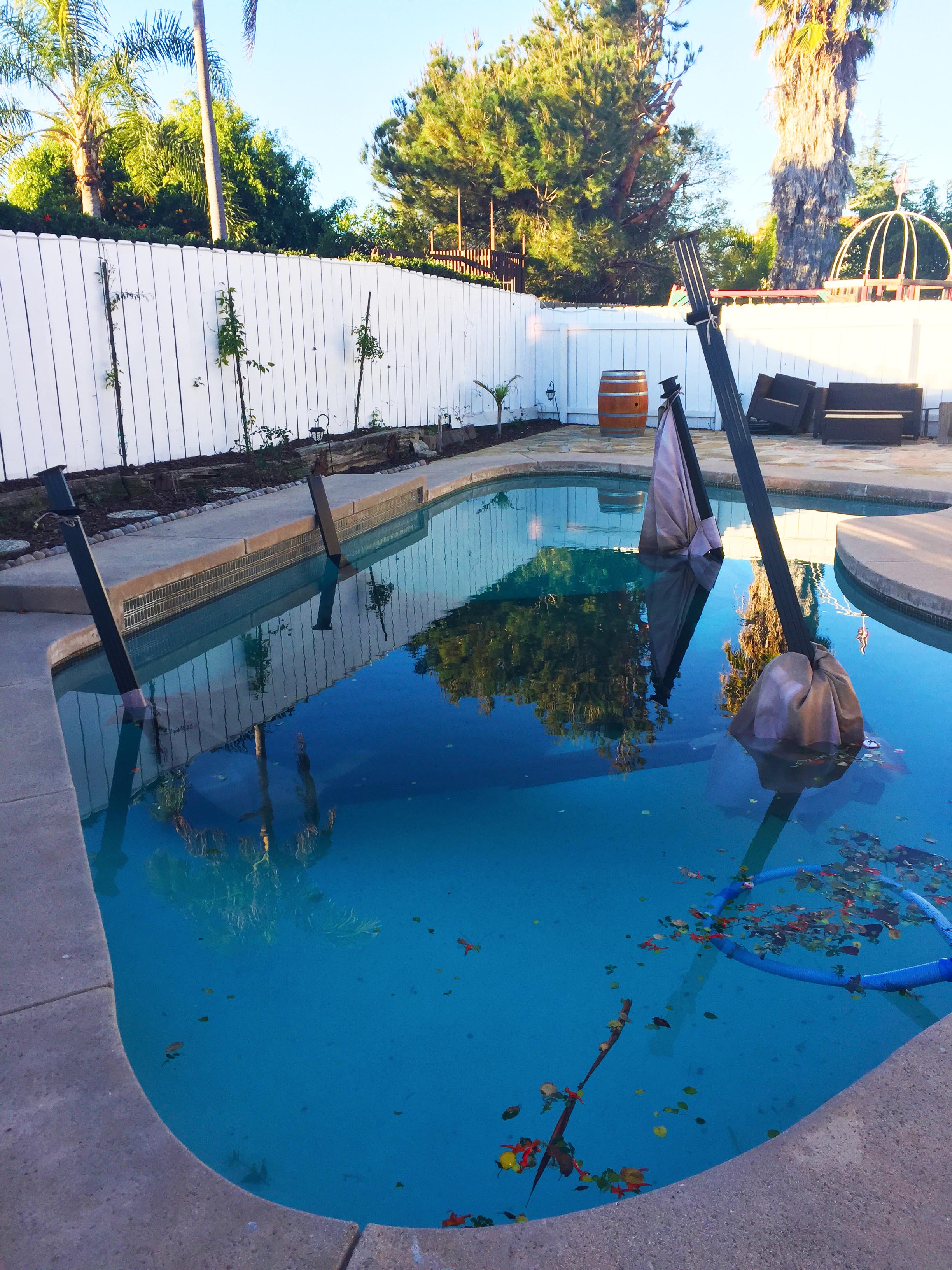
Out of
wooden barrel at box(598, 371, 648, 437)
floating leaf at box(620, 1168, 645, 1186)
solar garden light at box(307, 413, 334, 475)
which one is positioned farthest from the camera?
wooden barrel at box(598, 371, 648, 437)

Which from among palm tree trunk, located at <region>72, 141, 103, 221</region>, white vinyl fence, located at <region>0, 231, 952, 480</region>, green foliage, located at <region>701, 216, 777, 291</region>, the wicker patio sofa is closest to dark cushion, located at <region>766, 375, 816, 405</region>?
the wicker patio sofa

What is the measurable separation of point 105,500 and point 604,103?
713 inches

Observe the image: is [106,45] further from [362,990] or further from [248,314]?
[362,990]

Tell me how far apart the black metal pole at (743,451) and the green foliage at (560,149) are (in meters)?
17.5

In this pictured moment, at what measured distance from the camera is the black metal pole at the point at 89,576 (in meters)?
3.73

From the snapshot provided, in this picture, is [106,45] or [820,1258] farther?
[106,45]

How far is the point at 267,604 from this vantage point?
586 centimetres

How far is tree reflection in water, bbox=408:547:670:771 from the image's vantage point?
408cm

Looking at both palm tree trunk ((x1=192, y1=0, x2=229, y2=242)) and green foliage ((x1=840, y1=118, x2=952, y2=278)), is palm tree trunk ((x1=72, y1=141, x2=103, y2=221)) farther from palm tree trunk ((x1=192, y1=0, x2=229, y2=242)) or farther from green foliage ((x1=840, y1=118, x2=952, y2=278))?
green foliage ((x1=840, y1=118, x2=952, y2=278))

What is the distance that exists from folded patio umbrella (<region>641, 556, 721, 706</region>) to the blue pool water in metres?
0.05

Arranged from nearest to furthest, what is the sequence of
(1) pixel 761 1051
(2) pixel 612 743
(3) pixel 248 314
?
1. (1) pixel 761 1051
2. (2) pixel 612 743
3. (3) pixel 248 314

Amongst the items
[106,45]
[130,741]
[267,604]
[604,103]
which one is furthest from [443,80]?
[130,741]

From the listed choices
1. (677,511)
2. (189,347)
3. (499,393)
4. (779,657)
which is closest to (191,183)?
(499,393)

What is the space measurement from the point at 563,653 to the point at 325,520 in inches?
95.1
